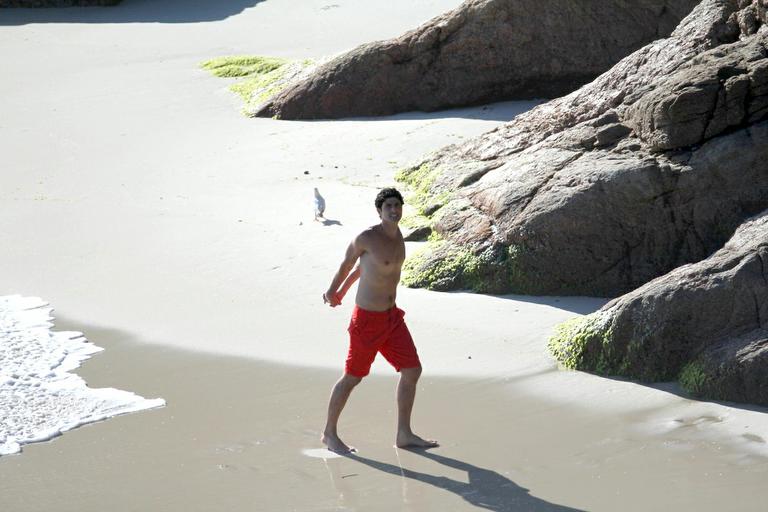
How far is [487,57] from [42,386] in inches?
349

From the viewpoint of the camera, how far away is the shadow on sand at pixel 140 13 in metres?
25.7

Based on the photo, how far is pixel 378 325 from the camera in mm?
7570

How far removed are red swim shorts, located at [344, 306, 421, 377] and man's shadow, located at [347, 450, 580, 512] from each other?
550 millimetres

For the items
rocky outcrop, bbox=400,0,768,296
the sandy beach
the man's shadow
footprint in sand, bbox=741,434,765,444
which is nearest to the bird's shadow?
the sandy beach

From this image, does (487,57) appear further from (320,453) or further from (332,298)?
(320,453)

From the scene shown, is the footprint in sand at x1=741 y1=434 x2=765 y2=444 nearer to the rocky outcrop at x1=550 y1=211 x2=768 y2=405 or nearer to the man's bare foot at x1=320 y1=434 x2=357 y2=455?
the rocky outcrop at x1=550 y1=211 x2=768 y2=405

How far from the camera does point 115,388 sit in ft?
29.8

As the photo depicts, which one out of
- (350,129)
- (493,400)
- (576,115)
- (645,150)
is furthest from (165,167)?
(493,400)

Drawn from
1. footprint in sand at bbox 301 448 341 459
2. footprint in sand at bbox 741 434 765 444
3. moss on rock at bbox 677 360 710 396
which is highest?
moss on rock at bbox 677 360 710 396

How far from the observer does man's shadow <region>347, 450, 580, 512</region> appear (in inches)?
262

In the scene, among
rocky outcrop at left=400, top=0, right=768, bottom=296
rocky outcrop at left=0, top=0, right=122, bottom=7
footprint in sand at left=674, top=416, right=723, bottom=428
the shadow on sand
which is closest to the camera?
footprint in sand at left=674, top=416, right=723, bottom=428

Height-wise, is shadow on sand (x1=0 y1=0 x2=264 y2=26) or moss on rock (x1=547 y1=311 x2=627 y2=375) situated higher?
shadow on sand (x1=0 y1=0 x2=264 y2=26)

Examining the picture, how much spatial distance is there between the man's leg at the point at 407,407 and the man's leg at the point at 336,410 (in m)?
0.28

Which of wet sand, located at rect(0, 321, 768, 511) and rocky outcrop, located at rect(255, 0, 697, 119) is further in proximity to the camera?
rocky outcrop, located at rect(255, 0, 697, 119)
